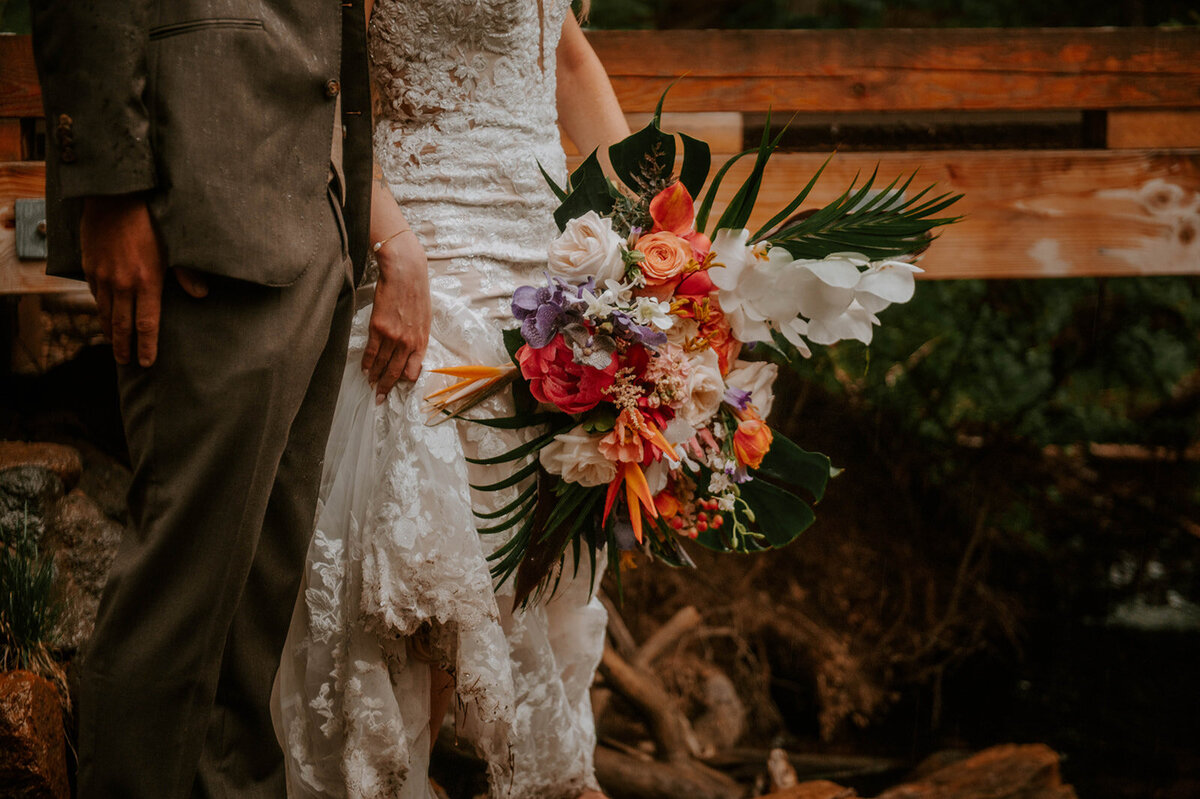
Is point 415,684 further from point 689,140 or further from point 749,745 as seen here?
point 749,745

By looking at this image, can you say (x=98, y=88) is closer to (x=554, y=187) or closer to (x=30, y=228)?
(x=554, y=187)

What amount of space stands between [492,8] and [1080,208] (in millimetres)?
1795

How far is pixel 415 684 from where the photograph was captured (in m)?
1.36

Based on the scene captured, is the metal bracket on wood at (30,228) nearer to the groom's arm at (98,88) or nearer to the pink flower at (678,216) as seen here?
the groom's arm at (98,88)

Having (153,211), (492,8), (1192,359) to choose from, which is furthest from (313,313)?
(1192,359)

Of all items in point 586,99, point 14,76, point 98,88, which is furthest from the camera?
point 14,76

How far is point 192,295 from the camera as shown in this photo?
39.0 inches

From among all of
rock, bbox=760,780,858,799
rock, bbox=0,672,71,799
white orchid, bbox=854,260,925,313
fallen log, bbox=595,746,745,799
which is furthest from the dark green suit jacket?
fallen log, bbox=595,746,745,799

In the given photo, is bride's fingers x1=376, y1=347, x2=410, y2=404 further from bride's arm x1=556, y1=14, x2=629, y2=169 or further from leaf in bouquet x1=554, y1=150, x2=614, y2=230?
bride's arm x1=556, y1=14, x2=629, y2=169

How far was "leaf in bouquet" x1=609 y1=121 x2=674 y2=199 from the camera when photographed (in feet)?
4.24

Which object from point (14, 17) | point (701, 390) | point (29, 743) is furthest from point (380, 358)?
point (14, 17)

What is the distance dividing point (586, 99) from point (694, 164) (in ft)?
1.43

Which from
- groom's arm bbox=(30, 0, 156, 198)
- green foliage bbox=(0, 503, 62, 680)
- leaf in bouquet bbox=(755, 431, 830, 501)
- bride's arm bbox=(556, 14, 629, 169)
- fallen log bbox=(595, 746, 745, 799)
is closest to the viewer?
groom's arm bbox=(30, 0, 156, 198)

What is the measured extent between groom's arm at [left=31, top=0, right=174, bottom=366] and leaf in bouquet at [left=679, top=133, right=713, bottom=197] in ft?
2.33
